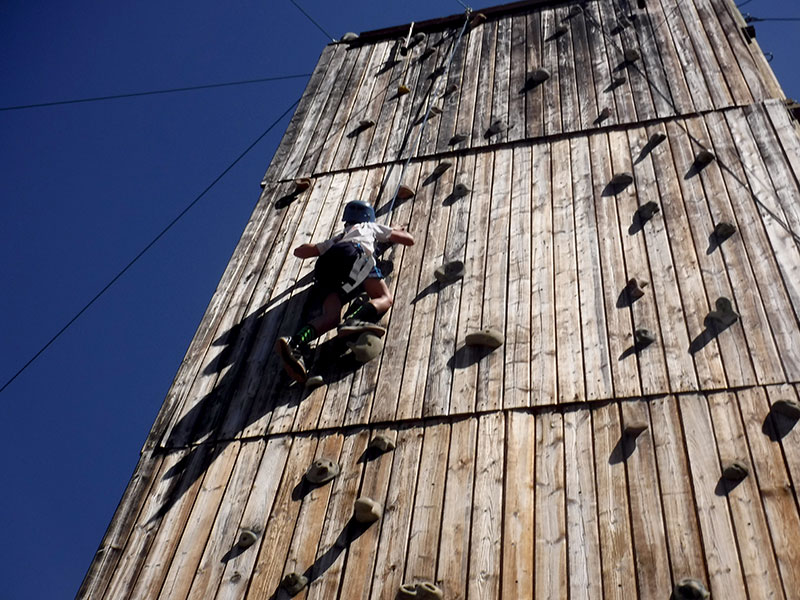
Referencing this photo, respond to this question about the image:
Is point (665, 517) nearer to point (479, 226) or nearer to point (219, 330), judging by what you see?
point (479, 226)

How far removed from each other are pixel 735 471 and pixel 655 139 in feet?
8.65

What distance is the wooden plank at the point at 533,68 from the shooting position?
5.66m

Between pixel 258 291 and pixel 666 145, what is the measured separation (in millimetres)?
2568

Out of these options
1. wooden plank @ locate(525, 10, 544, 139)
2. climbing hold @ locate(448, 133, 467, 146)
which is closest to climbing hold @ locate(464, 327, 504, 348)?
wooden plank @ locate(525, 10, 544, 139)

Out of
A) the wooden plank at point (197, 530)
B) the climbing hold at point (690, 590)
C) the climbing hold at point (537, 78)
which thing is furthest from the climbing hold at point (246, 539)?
the climbing hold at point (537, 78)

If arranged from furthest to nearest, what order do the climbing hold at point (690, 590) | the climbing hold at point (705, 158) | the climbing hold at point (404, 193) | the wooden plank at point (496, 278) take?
the climbing hold at point (404, 193) < the climbing hold at point (705, 158) < the wooden plank at point (496, 278) < the climbing hold at point (690, 590)

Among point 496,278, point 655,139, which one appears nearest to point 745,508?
point 496,278

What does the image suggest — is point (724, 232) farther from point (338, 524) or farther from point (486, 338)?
point (338, 524)

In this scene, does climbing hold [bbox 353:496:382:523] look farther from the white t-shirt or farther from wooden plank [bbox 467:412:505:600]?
the white t-shirt

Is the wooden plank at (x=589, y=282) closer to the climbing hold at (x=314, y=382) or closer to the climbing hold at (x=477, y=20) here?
the climbing hold at (x=314, y=382)

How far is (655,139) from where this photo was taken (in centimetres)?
505

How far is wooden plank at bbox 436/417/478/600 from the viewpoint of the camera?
297 centimetres

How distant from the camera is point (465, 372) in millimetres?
3865

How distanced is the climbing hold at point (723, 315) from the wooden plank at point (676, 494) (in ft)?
1.66
